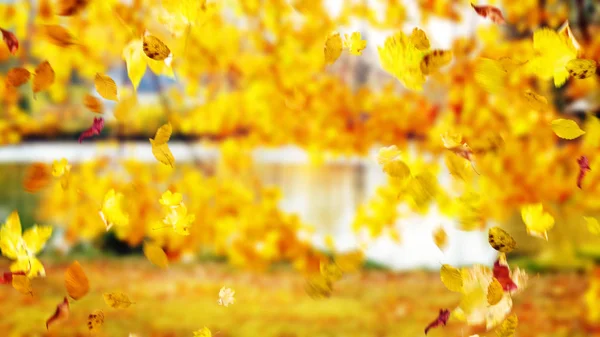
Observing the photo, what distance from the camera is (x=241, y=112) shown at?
4266 millimetres

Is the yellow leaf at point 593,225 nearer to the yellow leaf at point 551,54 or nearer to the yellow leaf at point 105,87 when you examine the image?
the yellow leaf at point 551,54

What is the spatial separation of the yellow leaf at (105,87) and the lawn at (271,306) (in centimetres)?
238

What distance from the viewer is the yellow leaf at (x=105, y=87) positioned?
3.53 feet

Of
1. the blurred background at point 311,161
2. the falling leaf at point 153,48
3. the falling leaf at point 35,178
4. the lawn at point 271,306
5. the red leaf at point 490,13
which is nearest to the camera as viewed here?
the falling leaf at point 153,48

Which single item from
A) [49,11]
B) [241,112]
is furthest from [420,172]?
[241,112]

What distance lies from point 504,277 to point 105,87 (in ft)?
2.54

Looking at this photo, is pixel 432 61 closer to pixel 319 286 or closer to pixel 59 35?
pixel 319 286

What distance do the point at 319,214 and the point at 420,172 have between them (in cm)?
614

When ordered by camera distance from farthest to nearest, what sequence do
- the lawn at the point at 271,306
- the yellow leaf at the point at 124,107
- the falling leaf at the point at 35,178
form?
1. the lawn at the point at 271,306
2. the yellow leaf at the point at 124,107
3. the falling leaf at the point at 35,178

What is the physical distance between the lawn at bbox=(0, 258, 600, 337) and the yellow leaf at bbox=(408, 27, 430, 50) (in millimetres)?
2521

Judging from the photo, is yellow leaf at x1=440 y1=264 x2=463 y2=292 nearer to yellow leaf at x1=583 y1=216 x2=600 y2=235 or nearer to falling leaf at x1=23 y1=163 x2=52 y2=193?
yellow leaf at x1=583 y1=216 x2=600 y2=235

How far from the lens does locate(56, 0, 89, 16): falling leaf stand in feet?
3.67

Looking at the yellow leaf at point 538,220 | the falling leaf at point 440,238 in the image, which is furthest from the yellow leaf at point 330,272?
the yellow leaf at point 538,220

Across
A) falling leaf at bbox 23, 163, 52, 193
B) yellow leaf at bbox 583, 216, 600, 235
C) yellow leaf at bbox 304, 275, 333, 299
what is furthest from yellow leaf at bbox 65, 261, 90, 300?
yellow leaf at bbox 583, 216, 600, 235
